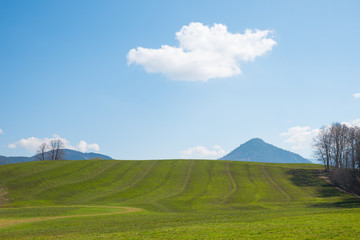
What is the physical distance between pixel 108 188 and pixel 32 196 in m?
19.8

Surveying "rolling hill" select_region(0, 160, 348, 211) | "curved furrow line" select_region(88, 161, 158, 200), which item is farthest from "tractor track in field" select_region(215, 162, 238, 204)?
"curved furrow line" select_region(88, 161, 158, 200)

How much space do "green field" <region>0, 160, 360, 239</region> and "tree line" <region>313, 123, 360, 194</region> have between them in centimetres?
536

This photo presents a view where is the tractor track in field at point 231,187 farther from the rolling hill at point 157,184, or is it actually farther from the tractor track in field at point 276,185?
the tractor track in field at point 276,185

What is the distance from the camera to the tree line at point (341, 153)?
260ft

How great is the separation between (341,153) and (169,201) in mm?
72697

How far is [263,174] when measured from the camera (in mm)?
98688

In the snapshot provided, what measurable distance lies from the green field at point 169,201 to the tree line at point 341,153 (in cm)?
536

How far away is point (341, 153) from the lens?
98.2 m

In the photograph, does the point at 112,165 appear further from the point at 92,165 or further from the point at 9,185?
the point at 9,185

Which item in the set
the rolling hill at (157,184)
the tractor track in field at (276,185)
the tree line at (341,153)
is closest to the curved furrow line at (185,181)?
the rolling hill at (157,184)

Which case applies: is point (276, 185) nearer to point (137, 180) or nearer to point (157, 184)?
point (157, 184)

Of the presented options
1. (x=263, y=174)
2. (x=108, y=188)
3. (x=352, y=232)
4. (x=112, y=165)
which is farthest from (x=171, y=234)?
(x=112, y=165)

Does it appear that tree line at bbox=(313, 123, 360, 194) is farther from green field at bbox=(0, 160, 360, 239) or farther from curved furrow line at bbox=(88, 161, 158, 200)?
curved furrow line at bbox=(88, 161, 158, 200)

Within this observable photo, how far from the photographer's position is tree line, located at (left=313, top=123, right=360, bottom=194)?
79188mm
